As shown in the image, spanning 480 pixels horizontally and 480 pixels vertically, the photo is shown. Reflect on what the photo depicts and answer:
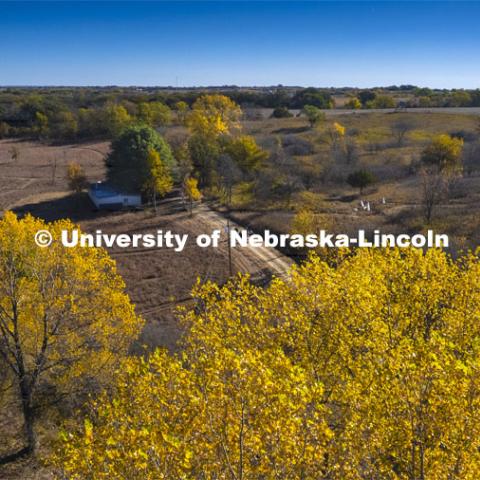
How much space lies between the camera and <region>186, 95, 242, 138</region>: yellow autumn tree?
71.1 m

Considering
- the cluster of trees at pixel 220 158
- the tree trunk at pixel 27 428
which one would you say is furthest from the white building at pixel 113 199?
the tree trunk at pixel 27 428

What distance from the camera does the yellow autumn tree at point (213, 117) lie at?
71062mm

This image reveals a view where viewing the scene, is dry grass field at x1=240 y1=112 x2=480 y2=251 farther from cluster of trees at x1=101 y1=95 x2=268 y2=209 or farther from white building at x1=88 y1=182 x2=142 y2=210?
white building at x1=88 y1=182 x2=142 y2=210

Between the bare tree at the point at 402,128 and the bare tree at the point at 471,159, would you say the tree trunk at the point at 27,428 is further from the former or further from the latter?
the bare tree at the point at 402,128

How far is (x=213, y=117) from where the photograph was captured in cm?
7525

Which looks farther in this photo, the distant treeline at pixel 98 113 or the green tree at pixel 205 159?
the distant treeline at pixel 98 113

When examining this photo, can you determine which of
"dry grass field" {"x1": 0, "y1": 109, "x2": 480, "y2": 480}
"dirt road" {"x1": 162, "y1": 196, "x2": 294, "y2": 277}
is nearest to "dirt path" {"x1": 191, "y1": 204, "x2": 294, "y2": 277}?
"dirt road" {"x1": 162, "y1": 196, "x2": 294, "y2": 277}

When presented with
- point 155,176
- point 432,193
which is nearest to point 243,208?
point 155,176

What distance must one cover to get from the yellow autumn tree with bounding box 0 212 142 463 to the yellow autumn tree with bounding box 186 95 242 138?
174ft

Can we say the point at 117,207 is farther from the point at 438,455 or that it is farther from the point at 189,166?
the point at 438,455

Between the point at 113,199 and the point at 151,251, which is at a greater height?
the point at 113,199

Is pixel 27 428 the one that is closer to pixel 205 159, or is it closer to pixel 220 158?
pixel 220 158

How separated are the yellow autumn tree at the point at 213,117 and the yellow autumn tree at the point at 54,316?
174 feet

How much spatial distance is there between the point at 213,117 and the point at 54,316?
201 feet
